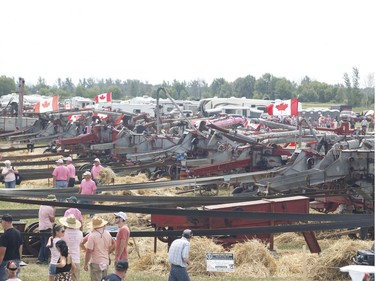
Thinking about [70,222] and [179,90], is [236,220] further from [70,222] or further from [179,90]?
[179,90]

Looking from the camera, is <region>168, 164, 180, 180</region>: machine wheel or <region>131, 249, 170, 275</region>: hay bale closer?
<region>131, 249, 170, 275</region>: hay bale

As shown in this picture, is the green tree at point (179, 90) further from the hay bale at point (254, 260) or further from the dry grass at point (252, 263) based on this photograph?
the hay bale at point (254, 260)

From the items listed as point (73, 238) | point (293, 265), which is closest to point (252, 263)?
point (293, 265)

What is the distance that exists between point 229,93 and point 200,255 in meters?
135

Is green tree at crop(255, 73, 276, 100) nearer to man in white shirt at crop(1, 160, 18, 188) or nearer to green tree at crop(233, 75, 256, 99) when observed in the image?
green tree at crop(233, 75, 256, 99)

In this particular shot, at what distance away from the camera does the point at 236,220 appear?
16.8 metres

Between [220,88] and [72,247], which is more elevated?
[220,88]

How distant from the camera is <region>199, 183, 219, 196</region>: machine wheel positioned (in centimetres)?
2643

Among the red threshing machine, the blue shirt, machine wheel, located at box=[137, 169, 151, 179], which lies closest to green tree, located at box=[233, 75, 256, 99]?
machine wheel, located at box=[137, 169, 151, 179]

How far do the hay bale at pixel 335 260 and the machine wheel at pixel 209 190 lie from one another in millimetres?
12088

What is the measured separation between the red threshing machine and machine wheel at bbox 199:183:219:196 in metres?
8.91

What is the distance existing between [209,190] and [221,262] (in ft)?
43.4

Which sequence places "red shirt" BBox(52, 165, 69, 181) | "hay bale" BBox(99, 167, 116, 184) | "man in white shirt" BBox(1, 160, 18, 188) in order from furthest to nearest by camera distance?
"hay bale" BBox(99, 167, 116, 184) → "man in white shirt" BBox(1, 160, 18, 188) → "red shirt" BBox(52, 165, 69, 181)

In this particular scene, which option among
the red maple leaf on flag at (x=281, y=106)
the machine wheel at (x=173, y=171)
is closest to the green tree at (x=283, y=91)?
the red maple leaf on flag at (x=281, y=106)
